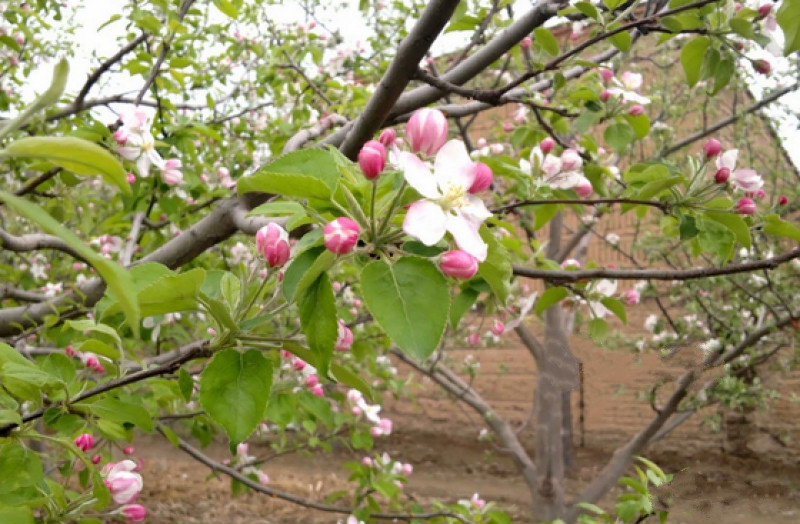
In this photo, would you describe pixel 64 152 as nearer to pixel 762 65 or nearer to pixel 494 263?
pixel 494 263

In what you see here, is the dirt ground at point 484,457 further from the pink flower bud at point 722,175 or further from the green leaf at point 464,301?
the green leaf at point 464,301

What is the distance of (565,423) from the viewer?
208 inches

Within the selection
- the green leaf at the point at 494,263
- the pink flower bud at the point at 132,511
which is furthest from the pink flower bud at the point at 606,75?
the pink flower bud at the point at 132,511

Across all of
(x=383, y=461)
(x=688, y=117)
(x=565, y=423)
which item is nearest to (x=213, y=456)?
(x=565, y=423)

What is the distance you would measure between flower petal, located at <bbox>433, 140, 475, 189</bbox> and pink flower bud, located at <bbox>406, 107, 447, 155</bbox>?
0.07 feet

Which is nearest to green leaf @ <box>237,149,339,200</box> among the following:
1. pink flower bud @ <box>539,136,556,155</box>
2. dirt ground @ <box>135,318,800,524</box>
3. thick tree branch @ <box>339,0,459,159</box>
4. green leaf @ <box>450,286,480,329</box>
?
thick tree branch @ <box>339,0,459,159</box>

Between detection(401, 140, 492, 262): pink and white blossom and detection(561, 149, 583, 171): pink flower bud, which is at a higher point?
detection(561, 149, 583, 171): pink flower bud

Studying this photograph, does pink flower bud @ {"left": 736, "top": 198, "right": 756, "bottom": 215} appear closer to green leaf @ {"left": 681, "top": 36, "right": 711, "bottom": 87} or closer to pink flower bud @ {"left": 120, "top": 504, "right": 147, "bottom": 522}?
green leaf @ {"left": 681, "top": 36, "right": 711, "bottom": 87}

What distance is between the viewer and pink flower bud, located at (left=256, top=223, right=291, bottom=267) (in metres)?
0.76

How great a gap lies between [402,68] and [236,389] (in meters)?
0.58

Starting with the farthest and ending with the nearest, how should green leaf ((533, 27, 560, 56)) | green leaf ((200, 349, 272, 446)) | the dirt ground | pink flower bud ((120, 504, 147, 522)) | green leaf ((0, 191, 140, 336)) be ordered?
1. the dirt ground
2. green leaf ((533, 27, 560, 56))
3. pink flower bud ((120, 504, 147, 522))
4. green leaf ((200, 349, 272, 446))
5. green leaf ((0, 191, 140, 336))

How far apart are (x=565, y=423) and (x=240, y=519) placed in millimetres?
2548

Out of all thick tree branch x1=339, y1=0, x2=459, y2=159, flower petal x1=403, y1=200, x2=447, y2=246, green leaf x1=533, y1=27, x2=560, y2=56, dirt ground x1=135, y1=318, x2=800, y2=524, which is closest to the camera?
flower petal x1=403, y1=200, x2=447, y2=246

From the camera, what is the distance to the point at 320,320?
0.66 m
